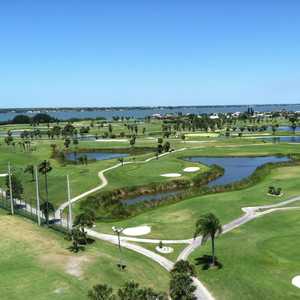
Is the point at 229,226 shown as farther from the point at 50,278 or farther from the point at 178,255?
the point at 50,278

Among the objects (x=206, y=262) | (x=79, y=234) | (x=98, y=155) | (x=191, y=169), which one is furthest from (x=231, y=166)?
(x=79, y=234)

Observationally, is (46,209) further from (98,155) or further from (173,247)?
(98,155)

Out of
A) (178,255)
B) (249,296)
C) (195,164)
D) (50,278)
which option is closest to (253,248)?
(178,255)

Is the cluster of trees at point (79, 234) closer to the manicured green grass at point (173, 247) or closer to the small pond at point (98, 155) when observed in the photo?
the manicured green grass at point (173, 247)

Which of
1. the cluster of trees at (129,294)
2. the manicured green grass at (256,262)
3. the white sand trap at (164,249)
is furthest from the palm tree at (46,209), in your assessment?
the cluster of trees at (129,294)

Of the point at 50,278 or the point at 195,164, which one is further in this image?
the point at 195,164

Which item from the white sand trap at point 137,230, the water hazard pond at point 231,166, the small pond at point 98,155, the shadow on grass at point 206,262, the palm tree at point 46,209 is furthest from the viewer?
the small pond at point 98,155
